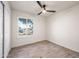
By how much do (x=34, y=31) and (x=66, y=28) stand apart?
97.2 inches

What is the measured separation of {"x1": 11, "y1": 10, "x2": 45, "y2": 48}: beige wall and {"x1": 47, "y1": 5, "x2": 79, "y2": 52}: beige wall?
3.04 ft

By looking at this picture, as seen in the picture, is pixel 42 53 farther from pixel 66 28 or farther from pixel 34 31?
pixel 34 31

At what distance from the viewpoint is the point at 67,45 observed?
3.81m

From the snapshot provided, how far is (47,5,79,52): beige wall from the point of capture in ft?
10.8

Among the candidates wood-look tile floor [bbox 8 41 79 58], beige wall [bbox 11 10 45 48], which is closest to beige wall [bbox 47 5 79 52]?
wood-look tile floor [bbox 8 41 79 58]

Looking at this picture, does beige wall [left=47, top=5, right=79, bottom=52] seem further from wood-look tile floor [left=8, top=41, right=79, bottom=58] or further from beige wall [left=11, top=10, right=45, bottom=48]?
beige wall [left=11, top=10, right=45, bottom=48]

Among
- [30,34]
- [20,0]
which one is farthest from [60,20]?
[20,0]

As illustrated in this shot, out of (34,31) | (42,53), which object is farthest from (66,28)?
(34,31)

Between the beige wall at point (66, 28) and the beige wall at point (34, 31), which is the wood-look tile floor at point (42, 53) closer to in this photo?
the beige wall at point (66, 28)

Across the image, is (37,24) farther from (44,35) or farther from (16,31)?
(16,31)

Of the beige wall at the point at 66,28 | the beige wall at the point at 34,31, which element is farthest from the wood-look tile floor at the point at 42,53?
the beige wall at the point at 34,31

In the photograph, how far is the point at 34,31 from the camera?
5.18 meters

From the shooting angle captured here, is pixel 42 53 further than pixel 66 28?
No

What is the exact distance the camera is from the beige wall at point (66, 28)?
3.29 metres
